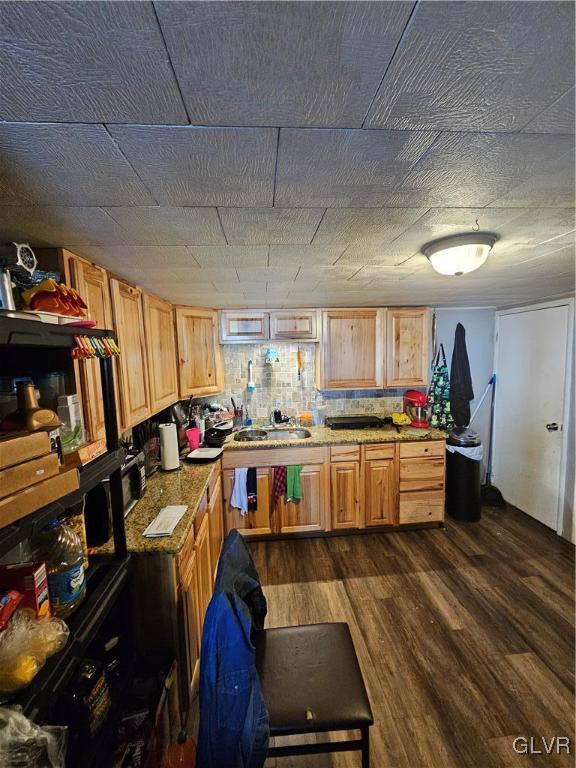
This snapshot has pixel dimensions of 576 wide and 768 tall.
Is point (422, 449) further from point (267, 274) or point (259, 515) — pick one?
point (267, 274)

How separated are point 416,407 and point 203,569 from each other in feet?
8.01

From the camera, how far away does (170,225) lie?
1063 millimetres

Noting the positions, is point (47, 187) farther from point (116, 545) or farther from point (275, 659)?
point (275, 659)

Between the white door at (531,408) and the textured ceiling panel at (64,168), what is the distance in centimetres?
345

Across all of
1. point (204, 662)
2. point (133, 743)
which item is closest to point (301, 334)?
point (204, 662)

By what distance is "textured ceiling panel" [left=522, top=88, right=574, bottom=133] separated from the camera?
1.91 ft

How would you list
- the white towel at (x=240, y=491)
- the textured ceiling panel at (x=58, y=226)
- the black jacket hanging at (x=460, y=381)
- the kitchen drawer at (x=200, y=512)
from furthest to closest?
the black jacket hanging at (x=460, y=381) → the white towel at (x=240, y=491) → the kitchen drawer at (x=200, y=512) → the textured ceiling panel at (x=58, y=226)

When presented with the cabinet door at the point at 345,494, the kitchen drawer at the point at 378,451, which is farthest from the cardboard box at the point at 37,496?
the kitchen drawer at the point at 378,451

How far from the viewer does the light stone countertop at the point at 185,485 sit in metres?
1.33

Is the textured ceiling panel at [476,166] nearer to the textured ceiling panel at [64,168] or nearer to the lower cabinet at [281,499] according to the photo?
the textured ceiling panel at [64,168]

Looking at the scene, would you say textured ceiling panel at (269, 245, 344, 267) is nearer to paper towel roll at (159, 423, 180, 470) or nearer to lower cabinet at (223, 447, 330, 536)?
paper towel roll at (159, 423, 180, 470)

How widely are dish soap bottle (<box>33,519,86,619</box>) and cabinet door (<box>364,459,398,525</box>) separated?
91.8 inches

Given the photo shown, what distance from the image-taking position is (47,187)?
81 cm

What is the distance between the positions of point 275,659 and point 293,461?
1545 mm
